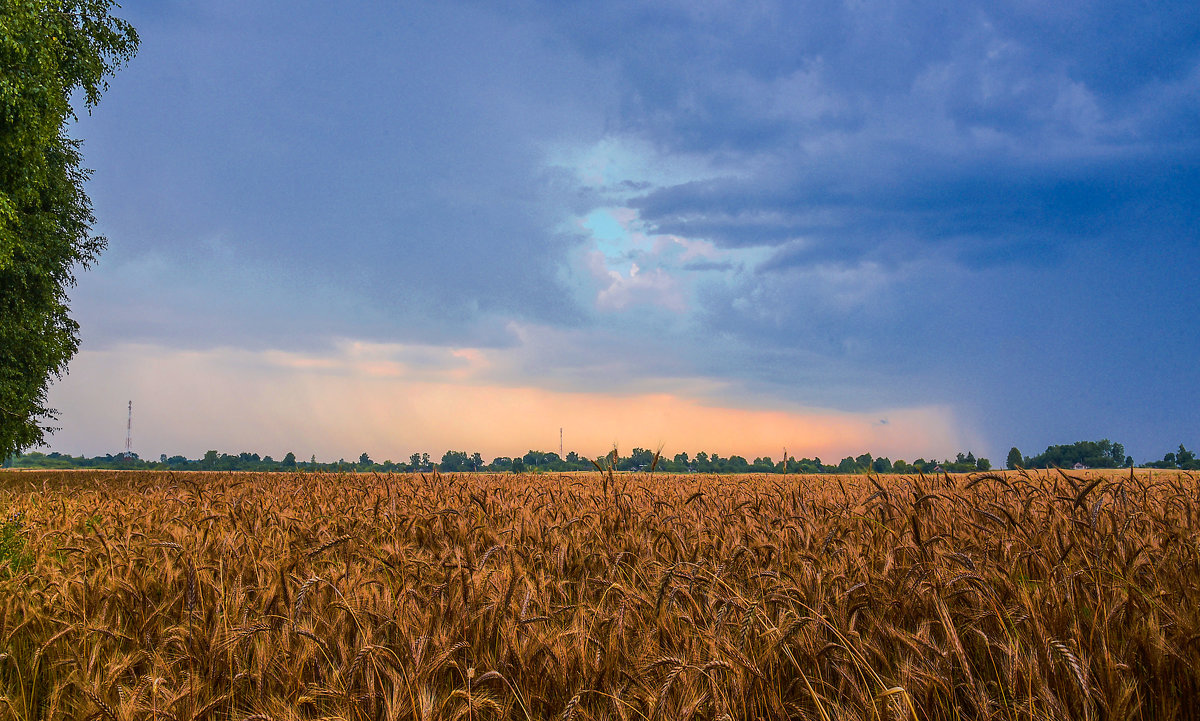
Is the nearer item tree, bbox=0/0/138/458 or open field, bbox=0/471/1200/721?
open field, bbox=0/471/1200/721

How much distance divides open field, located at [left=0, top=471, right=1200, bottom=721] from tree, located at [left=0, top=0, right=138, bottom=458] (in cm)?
1719

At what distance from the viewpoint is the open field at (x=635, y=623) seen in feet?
7.95

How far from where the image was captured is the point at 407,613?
316cm

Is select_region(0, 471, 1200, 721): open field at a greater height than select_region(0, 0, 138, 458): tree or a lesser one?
lesser

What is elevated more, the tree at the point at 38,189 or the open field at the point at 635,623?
the tree at the point at 38,189

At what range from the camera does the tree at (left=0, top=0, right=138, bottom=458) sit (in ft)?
55.8

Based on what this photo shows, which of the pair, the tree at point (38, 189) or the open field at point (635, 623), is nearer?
the open field at point (635, 623)

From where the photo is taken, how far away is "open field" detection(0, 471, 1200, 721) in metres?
2.42

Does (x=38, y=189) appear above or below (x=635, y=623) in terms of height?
above

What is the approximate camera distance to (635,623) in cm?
315

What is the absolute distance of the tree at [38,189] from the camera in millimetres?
17016

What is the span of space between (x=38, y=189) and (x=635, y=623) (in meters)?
28.9

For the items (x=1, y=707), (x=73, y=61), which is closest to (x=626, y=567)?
(x=1, y=707)

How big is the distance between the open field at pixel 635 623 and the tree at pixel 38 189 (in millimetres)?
17191
